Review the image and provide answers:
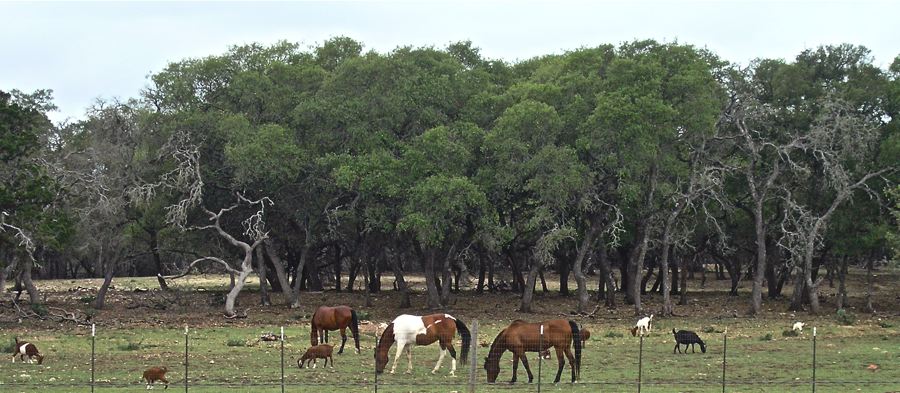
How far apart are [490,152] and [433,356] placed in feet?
63.7

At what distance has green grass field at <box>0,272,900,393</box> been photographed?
22375 millimetres

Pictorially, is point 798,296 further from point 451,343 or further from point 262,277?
point 451,343

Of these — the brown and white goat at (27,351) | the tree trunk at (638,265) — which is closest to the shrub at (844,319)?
the tree trunk at (638,265)

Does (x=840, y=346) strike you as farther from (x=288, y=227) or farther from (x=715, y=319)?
(x=288, y=227)

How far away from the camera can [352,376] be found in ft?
79.7

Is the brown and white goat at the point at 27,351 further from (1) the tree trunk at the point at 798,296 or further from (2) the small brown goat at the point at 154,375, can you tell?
(1) the tree trunk at the point at 798,296

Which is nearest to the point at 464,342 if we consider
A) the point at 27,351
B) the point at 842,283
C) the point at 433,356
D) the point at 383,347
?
the point at 383,347

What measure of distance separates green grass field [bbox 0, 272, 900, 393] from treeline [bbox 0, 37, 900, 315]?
367 cm

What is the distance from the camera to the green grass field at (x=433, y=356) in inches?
881

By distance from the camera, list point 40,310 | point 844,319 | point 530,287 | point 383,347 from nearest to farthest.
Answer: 1. point 383,347
2. point 40,310
3. point 844,319
4. point 530,287

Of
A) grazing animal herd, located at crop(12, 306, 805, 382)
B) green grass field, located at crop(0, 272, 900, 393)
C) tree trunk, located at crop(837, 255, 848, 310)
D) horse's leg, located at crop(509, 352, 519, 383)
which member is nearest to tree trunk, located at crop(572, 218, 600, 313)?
green grass field, located at crop(0, 272, 900, 393)

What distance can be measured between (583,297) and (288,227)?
17.1m

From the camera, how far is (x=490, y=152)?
47.2 metres

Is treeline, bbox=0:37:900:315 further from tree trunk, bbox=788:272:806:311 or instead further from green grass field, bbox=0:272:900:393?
green grass field, bbox=0:272:900:393
